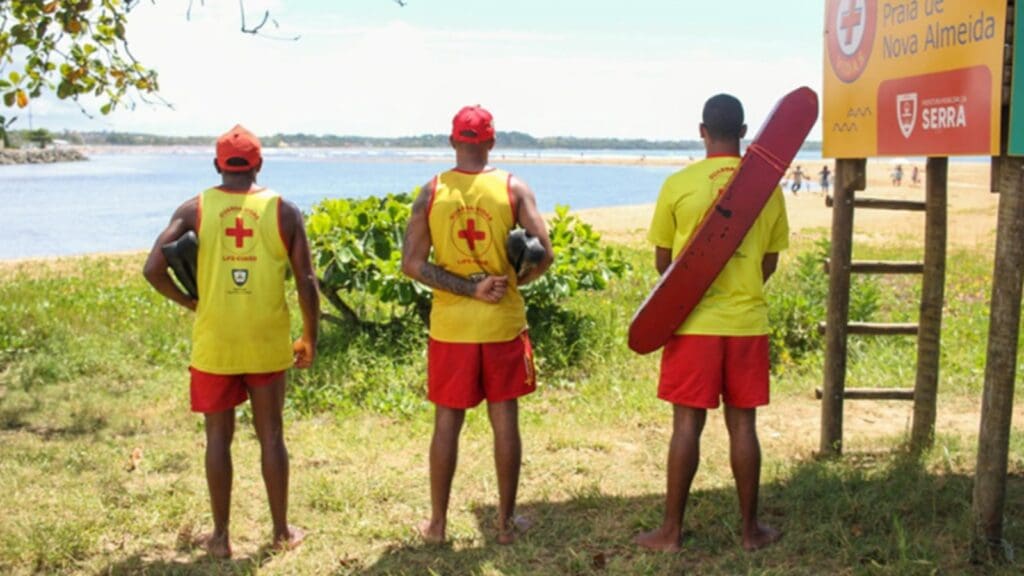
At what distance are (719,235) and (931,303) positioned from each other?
239cm

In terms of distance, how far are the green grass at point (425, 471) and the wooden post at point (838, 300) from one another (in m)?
0.21

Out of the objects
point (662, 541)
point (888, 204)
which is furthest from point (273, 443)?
point (888, 204)

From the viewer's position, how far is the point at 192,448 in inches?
275

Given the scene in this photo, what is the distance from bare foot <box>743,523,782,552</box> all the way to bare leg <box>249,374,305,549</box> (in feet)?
7.16

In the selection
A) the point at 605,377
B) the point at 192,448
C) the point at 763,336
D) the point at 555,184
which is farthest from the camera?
the point at 555,184

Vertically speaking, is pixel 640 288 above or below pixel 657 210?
below

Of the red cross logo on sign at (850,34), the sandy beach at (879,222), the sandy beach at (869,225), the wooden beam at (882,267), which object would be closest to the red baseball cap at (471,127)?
the red cross logo on sign at (850,34)

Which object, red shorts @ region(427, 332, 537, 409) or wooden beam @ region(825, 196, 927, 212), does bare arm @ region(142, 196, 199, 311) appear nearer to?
red shorts @ region(427, 332, 537, 409)

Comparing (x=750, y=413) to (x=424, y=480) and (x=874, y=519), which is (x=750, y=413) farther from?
(x=424, y=480)

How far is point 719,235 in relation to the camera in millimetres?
4480

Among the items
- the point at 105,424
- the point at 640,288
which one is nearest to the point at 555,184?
the point at 640,288

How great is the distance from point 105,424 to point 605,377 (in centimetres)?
390

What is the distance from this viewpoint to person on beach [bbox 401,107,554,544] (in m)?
4.76

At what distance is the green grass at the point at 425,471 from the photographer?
15.9 feet
